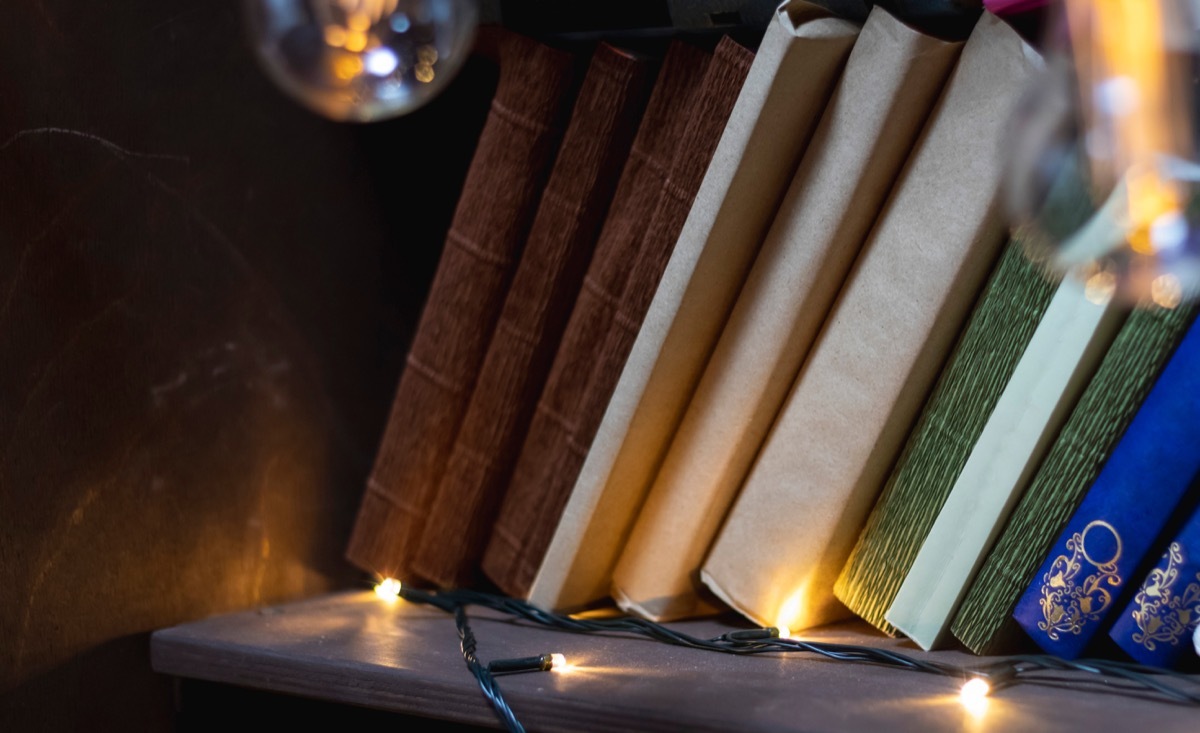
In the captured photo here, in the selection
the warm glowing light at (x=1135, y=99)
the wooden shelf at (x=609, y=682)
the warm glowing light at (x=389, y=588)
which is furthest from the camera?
the warm glowing light at (x=389, y=588)

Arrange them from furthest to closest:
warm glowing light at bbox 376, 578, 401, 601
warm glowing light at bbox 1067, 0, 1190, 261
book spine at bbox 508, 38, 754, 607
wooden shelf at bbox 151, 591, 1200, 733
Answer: warm glowing light at bbox 376, 578, 401, 601 < book spine at bbox 508, 38, 754, 607 < wooden shelf at bbox 151, 591, 1200, 733 < warm glowing light at bbox 1067, 0, 1190, 261

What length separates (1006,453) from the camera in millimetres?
444

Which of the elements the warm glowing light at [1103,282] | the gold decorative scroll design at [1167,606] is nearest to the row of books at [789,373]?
the gold decorative scroll design at [1167,606]

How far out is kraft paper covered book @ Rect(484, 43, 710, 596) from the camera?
532 mm

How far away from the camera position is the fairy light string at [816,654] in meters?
0.40

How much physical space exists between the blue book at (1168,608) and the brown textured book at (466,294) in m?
0.34

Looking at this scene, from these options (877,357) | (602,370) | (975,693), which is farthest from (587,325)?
(975,693)

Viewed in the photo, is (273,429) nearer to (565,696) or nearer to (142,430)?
(142,430)

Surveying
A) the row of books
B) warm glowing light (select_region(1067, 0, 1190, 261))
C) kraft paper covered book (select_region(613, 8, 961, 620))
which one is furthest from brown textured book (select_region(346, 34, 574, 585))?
warm glowing light (select_region(1067, 0, 1190, 261))

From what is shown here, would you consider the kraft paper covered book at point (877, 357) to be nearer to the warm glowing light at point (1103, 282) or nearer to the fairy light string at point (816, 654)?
the fairy light string at point (816, 654)

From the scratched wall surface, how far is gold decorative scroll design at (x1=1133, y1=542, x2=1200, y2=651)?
44 centimetres

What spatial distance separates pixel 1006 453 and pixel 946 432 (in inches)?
1.2

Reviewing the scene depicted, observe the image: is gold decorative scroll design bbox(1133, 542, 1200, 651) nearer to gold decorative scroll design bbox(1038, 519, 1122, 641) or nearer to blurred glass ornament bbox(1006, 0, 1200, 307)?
gold decorative scroll design bbox(1038, 519, 1122, 641)

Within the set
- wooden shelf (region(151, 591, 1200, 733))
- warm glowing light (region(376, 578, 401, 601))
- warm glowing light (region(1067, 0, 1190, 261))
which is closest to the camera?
warm glowing light (region(1067, 0, 1190, 261))
